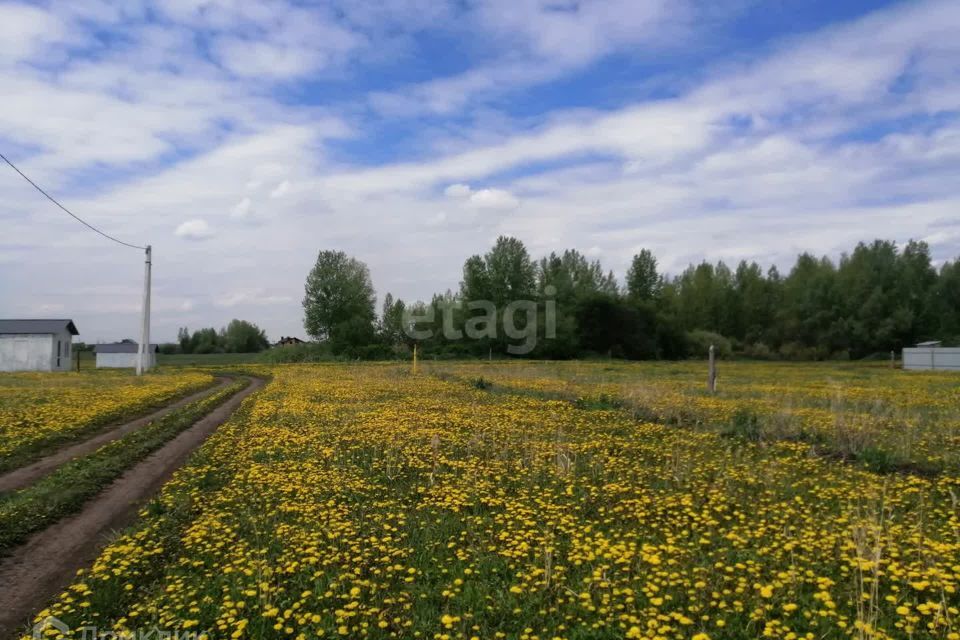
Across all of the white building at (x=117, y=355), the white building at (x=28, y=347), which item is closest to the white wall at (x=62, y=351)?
the white building at (x=28, y=347)

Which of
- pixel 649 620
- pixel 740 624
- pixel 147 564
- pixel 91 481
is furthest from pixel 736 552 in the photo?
pixel 91 481

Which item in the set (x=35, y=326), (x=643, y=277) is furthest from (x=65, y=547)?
(x=643, y=277)

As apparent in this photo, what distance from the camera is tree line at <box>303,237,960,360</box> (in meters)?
82.8

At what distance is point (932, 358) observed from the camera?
55938 mm

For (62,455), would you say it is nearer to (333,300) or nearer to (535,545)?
(535,545)

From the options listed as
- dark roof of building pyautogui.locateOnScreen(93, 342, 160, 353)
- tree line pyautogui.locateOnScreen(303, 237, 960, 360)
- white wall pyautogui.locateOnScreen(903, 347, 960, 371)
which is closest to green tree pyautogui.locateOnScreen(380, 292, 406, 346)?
tree line pyautogui.locateOnScreen(303, 237, 960, 360)

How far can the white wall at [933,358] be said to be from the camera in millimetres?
53812

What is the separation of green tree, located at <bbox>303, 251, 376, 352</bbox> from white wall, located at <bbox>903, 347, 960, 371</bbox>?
6467 cm

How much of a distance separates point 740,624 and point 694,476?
17.1 feet

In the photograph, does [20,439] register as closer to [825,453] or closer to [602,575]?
[602,575]

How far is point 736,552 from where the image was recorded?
22.5 ft

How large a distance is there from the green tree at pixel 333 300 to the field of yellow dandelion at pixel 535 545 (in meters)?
76.9

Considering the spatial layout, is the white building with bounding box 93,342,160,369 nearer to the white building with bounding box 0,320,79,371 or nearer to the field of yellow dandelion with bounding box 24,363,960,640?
the white building with bounding box 0,320,79,371

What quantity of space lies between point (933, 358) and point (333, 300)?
239 feet
